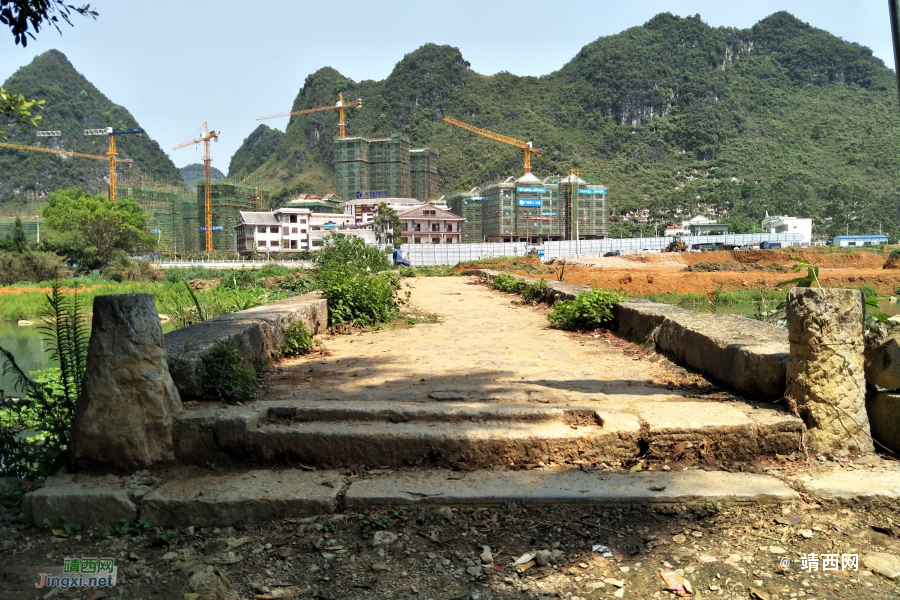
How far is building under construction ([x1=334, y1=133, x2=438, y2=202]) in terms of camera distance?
104 m

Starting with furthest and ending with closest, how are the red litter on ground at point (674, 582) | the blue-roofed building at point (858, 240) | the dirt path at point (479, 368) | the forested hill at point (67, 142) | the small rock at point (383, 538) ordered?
1. the forested hill at point (67, 142)
2. the blue-roofed building at point (858, 240)
3. the dirt path at point (479, 368)
4. the small rock at point (383, 538)
5. the red litter on ground at point (674, 582)

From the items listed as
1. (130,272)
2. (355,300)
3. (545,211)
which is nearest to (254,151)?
(545,211)

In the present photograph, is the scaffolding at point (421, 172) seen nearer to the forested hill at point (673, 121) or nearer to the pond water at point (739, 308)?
the forested hill at point (673, 121)

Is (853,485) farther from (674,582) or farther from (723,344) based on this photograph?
(723,344)

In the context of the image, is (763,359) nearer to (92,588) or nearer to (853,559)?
(853,559)

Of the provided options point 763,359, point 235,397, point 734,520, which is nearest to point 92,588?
point 235,397

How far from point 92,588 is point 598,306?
18.6ft

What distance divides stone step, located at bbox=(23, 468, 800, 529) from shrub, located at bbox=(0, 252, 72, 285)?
3316 centimetres

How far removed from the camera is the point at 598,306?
680 centimetres

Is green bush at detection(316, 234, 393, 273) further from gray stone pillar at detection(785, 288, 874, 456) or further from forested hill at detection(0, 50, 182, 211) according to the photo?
forested hill at detection(0, 50, 182, 211)

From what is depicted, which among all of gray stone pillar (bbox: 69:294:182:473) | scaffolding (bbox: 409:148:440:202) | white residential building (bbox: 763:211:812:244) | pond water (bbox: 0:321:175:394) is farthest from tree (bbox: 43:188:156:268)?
white residential building (bbox: 763:211:812:244)

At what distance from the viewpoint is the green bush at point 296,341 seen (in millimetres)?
5280

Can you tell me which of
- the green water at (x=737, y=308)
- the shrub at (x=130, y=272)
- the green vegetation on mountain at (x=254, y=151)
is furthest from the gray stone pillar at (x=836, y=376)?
the green vegetation on mountain at (x=254, y=151)

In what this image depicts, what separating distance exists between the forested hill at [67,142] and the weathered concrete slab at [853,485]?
10704cm
